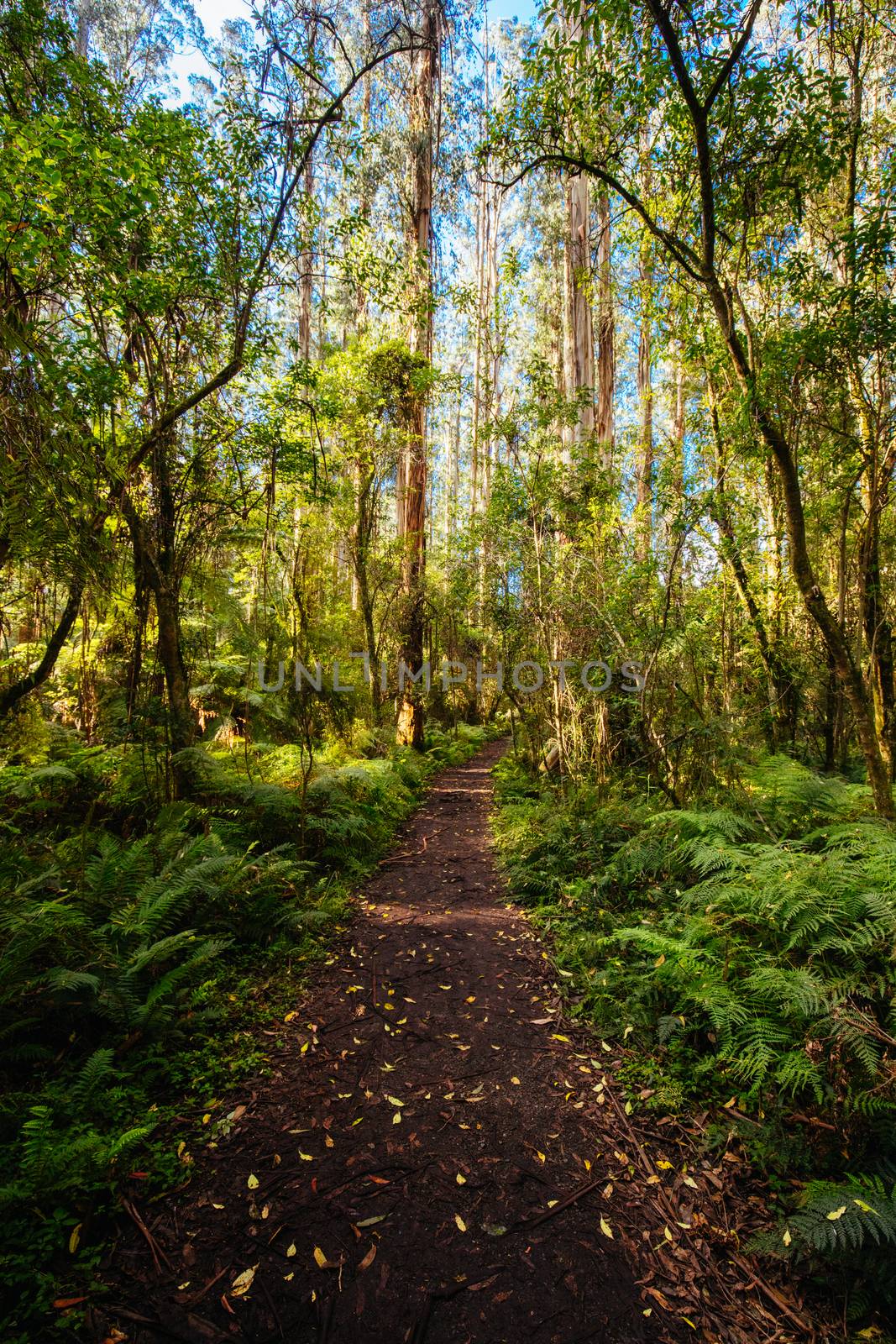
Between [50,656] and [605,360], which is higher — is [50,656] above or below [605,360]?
below

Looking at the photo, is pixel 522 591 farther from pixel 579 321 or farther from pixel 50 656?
pixel 579 321

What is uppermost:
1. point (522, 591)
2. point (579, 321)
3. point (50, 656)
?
point (579, 321)

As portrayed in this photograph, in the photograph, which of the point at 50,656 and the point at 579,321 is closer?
the point at 50,656

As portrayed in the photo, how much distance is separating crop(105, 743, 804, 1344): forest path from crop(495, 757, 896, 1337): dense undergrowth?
32 cm

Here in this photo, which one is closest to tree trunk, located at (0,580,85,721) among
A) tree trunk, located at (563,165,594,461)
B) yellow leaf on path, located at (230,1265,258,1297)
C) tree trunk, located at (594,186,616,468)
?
yellow leaf on path, located at (230,1265,258,1297)

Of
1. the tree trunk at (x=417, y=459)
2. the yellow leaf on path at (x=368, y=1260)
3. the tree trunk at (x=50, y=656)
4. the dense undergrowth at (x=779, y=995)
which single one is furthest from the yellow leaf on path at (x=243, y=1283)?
the tree trunk at (x=417, y=459)

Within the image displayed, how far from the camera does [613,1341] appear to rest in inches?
66.7

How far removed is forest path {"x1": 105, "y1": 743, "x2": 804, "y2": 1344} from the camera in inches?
68.4

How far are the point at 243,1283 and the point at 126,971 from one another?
4.64 feet

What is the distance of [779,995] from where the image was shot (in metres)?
2.46

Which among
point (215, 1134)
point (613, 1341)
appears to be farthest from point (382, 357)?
point (613, 1341)

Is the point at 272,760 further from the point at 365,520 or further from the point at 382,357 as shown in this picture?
the point at 382,357

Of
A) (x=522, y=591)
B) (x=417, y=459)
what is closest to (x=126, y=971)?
(x=522, y=591)

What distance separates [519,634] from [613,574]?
102 inches
